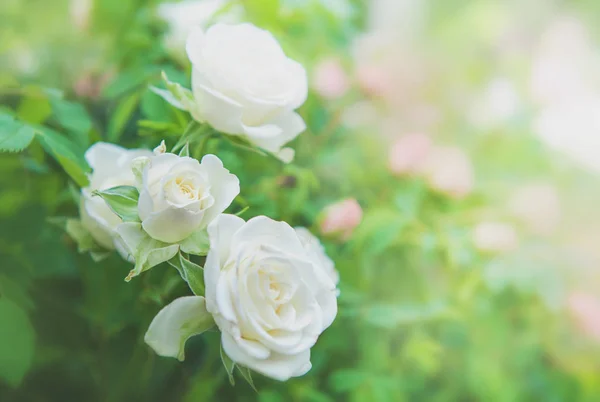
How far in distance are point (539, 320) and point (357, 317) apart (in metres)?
0.28

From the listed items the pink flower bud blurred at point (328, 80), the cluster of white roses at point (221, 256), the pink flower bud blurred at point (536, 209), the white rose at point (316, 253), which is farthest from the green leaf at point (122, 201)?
the pink flower bud blurred at point (536, 209)

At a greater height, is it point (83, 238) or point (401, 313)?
point (83, 238)

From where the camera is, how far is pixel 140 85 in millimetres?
548

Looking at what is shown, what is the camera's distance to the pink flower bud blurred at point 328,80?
0.68 m

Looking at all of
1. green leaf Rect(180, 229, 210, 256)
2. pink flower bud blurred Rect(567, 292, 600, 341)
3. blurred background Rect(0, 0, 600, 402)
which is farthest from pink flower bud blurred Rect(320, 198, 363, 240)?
pink flower bud blurred Rect(567, 292, 600, 341)

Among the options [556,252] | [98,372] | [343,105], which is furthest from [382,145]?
[98,372]

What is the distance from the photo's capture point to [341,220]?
542 millimetres

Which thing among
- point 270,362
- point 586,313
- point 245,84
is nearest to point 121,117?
point 245,84

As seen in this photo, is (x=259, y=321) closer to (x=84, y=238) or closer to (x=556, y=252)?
(x=84, y=238)

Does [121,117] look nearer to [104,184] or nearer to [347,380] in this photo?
[104,184]

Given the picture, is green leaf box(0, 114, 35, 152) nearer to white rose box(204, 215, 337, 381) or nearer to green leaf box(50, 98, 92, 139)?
green leaf box(50, 98, 92, 139)

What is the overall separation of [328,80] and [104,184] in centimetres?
37

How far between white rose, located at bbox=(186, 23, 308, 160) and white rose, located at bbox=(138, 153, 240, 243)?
0.05 meters

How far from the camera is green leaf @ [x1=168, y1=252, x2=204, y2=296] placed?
0.33m
